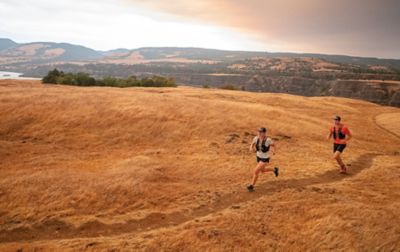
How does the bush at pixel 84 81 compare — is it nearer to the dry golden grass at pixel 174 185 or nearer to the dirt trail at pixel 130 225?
Answer: the dry golden grass at pixel 174 185

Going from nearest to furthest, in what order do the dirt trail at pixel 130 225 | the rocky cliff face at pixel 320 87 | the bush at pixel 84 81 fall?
the dirt trail at pixel 130 225, the bush at pixel 84 81, the rocky cliff face at pixel 320 87

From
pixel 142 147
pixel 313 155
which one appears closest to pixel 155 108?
pixel 142 147

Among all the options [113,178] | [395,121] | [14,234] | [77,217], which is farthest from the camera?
[395,121]

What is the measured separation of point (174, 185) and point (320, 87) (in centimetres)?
16360

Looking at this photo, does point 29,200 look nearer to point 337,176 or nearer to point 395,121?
point 337,176

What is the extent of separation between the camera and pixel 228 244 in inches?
424

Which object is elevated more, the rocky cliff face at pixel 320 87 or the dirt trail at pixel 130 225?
the dirt trail at pixel 130 225

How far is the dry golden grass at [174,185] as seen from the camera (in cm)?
1138

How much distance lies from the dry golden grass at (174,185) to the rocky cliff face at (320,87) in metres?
122

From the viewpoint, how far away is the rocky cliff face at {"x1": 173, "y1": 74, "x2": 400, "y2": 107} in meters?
138

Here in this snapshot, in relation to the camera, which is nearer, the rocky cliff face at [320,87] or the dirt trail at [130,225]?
the dirt trail at [130,225]

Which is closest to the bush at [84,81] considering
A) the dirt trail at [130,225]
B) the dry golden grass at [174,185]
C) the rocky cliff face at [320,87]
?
the dry golden grass at [174,185]

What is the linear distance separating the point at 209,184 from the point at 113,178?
16.1ft

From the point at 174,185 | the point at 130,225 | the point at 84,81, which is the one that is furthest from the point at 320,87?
the point at 130,225
